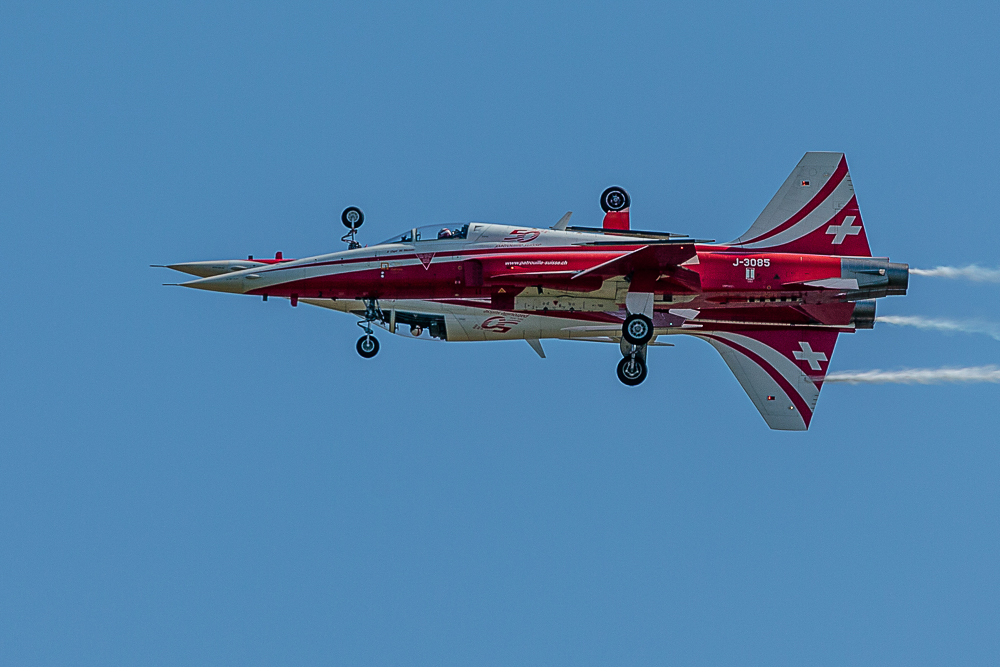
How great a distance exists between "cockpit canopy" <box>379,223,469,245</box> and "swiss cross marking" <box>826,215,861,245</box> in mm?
7454

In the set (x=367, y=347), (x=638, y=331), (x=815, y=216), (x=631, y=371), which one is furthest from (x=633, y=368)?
Answer: (x=367, y=347)

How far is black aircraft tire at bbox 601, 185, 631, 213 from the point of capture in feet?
117

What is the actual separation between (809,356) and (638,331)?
4.53 meters

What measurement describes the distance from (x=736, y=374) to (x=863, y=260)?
3.88m

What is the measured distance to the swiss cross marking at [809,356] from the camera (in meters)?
36.2

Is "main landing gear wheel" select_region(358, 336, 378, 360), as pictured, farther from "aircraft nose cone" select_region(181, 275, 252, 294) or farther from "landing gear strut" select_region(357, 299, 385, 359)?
"aircraft nose cone" select_region(181, 275, 252, 294)

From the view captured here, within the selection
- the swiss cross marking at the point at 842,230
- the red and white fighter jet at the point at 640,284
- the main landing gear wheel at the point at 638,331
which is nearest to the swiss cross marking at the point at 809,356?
the red and white fighter jet at the point at 640,284

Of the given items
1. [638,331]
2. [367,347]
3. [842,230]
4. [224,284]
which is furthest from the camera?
[367,347]

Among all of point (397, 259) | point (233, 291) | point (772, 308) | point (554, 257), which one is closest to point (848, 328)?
point (772, 308)

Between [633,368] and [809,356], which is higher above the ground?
[809,356]

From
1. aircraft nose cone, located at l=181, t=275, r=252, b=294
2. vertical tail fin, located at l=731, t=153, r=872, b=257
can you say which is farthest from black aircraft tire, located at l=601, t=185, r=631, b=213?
aircraft nose cone, located at l=181, t=275, r=252, b=294

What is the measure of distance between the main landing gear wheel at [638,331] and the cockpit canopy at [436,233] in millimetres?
3733

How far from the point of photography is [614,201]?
35844mm

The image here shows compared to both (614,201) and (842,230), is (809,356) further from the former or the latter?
(614,201)
